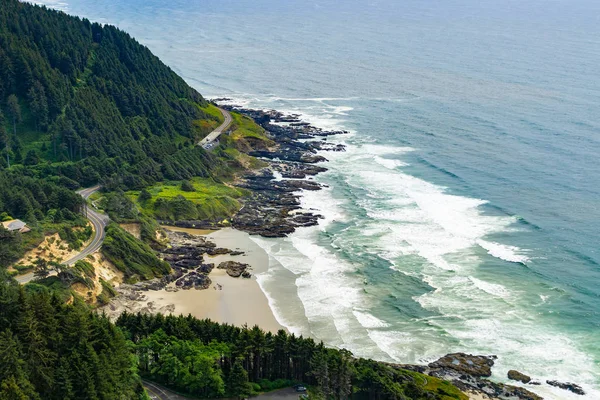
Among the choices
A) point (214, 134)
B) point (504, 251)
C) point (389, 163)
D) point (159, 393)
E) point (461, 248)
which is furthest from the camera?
point (214, 134)

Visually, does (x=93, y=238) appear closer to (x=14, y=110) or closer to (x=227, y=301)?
(x=227, y=301)

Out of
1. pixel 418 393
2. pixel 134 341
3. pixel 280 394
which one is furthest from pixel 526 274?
pixel 134 341

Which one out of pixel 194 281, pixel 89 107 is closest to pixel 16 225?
pixel 194 281

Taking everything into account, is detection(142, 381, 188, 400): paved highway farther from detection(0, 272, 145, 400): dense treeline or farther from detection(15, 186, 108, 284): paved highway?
detection(15, 186, 108, 284): paved highway

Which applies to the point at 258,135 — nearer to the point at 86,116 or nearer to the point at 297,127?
the point at 297,127

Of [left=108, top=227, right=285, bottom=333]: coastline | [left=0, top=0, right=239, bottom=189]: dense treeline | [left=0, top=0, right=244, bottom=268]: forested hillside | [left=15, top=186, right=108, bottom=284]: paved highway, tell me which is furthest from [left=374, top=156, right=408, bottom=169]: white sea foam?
[left=15, top=186, right=108, bottom=284]: paved highway

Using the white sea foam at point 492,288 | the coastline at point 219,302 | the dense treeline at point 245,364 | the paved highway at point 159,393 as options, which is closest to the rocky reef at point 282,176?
the coastline at point 219,302

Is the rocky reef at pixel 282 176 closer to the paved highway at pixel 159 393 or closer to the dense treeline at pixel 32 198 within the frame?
the dense treeline at pixel 32 198
